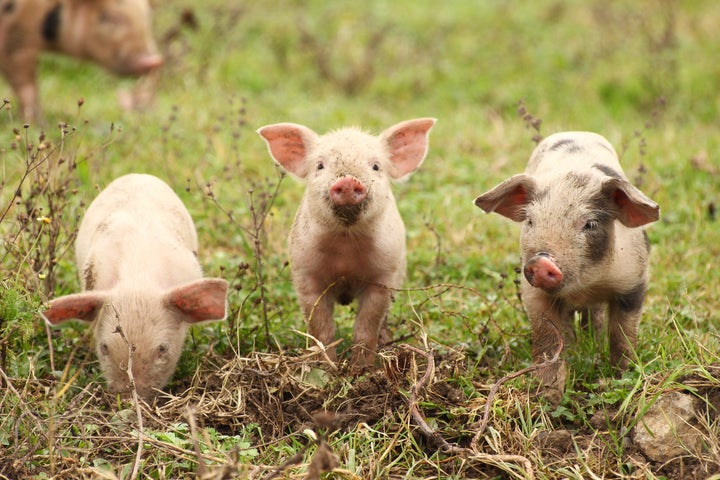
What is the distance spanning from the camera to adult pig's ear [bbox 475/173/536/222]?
4590mm

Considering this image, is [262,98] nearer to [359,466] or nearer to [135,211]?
[135,211]

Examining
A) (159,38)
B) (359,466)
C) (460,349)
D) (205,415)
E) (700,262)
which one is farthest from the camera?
(159,38)

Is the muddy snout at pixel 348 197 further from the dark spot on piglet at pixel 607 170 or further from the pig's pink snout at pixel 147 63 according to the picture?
the pig's pink snout at pixel 147 63

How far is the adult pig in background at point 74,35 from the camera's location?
8883mm

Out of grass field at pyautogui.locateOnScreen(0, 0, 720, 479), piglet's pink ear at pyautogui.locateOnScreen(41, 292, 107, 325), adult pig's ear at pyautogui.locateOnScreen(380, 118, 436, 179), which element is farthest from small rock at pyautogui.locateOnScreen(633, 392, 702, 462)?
piglet's pink ear at pyautogui.locateOnScreen(41, 292, 107, 325)

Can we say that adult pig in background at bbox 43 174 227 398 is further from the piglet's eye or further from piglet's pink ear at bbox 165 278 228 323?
the piglet's eye

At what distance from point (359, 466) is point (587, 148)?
214 cm

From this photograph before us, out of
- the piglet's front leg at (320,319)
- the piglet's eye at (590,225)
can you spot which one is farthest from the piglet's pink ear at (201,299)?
the piglet's eye at (590,225)

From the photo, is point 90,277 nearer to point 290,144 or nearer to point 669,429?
point 290,144

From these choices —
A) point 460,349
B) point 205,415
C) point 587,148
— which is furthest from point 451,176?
point 205,415

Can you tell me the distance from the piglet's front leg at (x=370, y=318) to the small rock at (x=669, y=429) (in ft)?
4.55

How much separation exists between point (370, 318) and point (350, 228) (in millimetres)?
505

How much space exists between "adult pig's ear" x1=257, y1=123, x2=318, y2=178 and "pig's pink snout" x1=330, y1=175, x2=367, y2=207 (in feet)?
2.18

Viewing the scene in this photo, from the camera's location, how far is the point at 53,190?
17.4 ft
